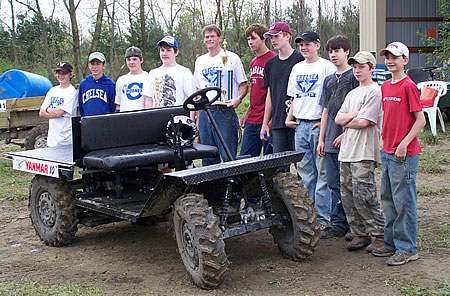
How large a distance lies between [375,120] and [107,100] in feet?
11.8

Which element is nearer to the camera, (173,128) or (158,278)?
(158,278)

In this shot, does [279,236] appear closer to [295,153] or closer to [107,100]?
[295,153]

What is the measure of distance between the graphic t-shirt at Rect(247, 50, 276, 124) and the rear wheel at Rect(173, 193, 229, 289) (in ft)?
6.86

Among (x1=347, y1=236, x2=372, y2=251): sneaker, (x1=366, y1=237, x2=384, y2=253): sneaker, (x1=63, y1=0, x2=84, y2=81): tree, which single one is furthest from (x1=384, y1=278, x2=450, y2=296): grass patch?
(x1=63, y1=0, x2=84, y2=81): tree

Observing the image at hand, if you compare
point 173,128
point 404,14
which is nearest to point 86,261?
point 173,128

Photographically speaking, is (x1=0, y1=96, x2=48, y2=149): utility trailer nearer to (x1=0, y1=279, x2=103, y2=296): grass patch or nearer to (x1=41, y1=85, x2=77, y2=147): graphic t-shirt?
(x1=41, y1=85, x2=77, y2=147): graphic t-shirt

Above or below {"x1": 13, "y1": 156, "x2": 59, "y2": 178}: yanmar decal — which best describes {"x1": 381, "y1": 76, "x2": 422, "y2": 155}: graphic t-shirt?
above

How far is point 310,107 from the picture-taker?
5.48 meters

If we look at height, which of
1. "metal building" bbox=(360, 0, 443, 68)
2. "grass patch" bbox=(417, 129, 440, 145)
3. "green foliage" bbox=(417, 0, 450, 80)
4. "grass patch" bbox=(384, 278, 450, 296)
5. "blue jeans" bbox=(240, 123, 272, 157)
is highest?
"metal building" bbox=(360, 0, 443, 68)

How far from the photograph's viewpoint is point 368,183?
4.74 meters

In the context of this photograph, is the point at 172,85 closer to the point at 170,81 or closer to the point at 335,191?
the point at 170,81

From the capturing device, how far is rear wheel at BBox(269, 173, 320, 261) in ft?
14.9

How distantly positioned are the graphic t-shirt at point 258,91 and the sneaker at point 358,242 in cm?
182

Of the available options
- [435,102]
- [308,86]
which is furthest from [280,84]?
[435,102]
